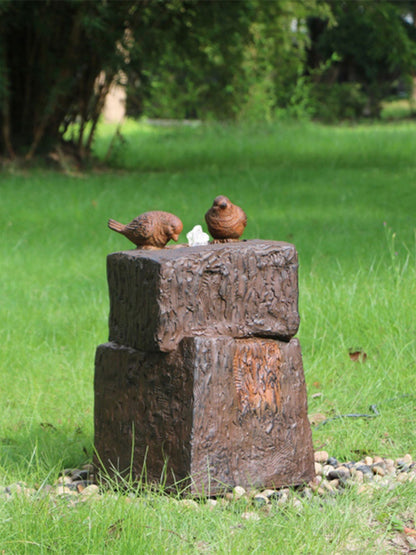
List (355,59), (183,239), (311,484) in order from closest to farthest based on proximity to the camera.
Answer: (311,484)
(183,239)
(355,59)

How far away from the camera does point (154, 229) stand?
11.7ft

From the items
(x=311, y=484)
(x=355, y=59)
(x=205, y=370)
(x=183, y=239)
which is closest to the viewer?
(x=205, y=370)

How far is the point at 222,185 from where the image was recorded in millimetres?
11461

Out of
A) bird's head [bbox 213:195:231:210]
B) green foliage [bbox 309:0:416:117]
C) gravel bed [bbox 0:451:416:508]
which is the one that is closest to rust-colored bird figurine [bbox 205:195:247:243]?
bird's head [bbox 213:195:231:210]

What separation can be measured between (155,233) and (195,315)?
0.50 meters

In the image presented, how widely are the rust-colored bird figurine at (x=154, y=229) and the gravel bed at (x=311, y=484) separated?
1000mm

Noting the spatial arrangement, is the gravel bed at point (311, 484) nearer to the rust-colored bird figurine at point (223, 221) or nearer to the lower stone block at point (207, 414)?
the lower stone block at point (207, 414)

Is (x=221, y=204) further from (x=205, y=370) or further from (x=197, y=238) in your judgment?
(x=205, y=370)

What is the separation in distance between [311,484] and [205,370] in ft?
2.38

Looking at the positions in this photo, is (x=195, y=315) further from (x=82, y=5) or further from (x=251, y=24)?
(x=251, y=24)

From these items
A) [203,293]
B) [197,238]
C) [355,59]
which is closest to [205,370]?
[203,293]

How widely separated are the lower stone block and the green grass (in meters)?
0.24

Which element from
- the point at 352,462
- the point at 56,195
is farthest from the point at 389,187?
the point at 352,462

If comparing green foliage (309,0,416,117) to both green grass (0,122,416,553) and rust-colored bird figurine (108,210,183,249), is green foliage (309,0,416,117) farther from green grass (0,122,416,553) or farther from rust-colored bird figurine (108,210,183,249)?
rust-colored bird figurine (108,210,183,249)
